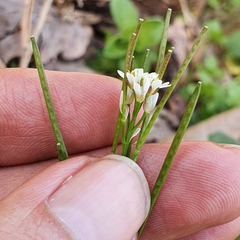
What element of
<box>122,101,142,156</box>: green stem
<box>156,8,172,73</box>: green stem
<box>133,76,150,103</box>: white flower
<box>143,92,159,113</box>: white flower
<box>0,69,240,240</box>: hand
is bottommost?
<box>0,69,240,240</box>: hand

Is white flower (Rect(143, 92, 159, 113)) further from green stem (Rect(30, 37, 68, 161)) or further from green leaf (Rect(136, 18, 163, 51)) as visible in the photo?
green leaf (Rect(136, 18, 163, 51))

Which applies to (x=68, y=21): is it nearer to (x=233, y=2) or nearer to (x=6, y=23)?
(x=6, y=23)

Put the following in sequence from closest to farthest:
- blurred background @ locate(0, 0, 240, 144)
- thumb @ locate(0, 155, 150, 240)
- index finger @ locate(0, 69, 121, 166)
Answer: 1. thumb @ locate(0, 155, 150, 240)
2. index finger @ locate(0, 69, 121, 166)
3. blurred background @ locate(0, 0, 240, 144)

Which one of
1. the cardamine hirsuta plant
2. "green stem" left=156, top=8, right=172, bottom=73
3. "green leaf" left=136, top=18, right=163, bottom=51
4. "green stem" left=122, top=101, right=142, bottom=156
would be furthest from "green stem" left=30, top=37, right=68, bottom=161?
"green leaf" left=136, top=18, right=163, bottom=51

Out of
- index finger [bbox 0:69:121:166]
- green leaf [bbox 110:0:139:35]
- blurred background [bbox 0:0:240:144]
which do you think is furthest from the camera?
green leaf [bbox 110:0:139:35]

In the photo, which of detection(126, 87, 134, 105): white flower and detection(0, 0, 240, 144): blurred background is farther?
detection(0, 0, 240, 144): blurred background

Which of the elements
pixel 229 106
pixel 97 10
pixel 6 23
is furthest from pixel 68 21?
pixel 229 106

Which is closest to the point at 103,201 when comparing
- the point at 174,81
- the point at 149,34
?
the point at 174,81

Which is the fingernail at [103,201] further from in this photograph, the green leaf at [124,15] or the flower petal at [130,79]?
the green leaf at [124,15]
